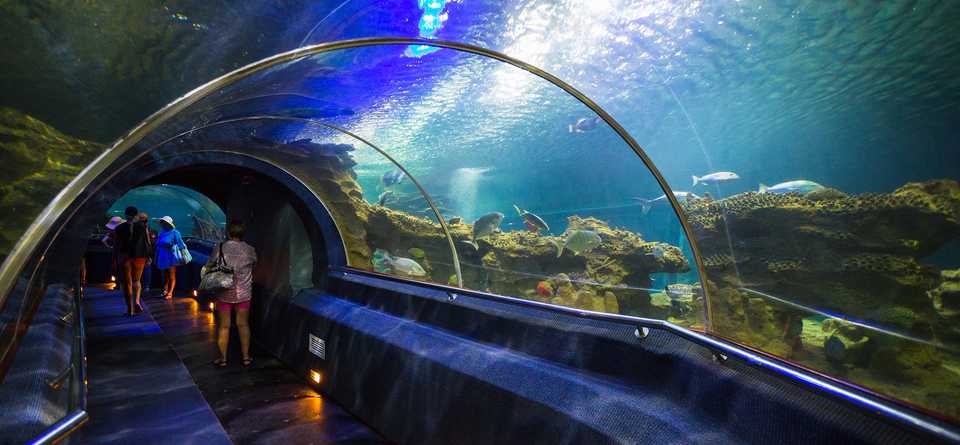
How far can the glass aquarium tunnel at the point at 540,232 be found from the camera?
2.55 m

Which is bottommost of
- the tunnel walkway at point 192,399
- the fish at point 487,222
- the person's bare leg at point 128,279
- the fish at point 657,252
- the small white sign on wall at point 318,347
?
the tunnel walkway at point 192,399

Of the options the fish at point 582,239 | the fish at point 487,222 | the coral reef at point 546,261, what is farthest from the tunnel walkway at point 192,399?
the fish at point 582,239

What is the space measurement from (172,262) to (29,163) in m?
6.37

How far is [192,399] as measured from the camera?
356 cm

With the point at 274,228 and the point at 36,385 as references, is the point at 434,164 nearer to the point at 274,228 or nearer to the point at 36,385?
the point at 274,228

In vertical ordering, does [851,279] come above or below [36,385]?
above

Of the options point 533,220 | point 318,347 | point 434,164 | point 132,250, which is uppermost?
point 434,164

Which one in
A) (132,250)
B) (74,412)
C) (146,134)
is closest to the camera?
(74,412)

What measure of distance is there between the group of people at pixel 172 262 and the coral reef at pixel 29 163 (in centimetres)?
175

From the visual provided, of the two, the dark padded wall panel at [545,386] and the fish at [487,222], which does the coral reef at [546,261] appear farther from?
the dark padded wall panel at [545,386]

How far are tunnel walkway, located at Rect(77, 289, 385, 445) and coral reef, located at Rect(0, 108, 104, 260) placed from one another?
1.52m

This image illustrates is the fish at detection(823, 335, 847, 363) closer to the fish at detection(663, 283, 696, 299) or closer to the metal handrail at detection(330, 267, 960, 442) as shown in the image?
the fish at detection(663, 283, 696, 299)

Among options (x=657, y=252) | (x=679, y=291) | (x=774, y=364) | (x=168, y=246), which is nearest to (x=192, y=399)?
(x=774, y=364)

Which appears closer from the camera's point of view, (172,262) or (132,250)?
(132,250)
